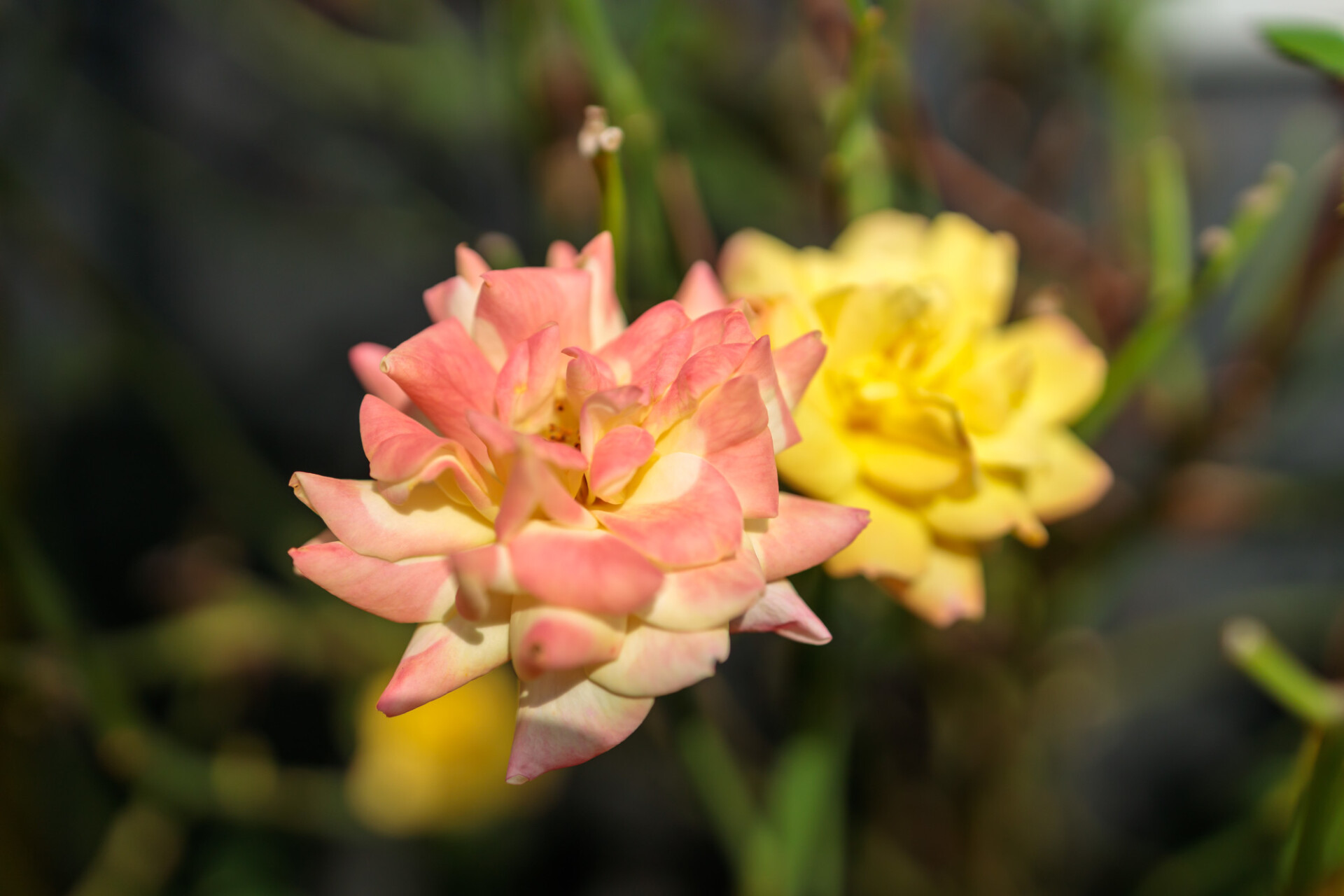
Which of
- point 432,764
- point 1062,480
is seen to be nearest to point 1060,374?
point 1062,480

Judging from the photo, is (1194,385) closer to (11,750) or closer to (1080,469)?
(1080,469)

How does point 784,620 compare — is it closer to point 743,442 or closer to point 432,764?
point 743,442

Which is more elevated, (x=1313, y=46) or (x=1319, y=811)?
(x=1313, y=46)

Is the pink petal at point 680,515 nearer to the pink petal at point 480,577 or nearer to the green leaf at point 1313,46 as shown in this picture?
the pink petal at point 480,577

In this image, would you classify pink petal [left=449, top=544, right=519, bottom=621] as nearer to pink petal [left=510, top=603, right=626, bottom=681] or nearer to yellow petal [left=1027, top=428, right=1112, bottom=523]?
pink petal [left=510, top=603, right=626, bottom=681]

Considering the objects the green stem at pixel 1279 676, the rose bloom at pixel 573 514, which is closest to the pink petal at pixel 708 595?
the rose bloom at pixel 573 514

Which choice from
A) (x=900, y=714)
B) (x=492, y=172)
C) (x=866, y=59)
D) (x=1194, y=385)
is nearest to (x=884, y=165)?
(x=866, y=59)

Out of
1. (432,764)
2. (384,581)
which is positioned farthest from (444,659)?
(432,764)

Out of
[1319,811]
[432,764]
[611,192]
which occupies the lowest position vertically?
[432,764]

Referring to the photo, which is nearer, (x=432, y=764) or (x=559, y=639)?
(x=559, y=639)
